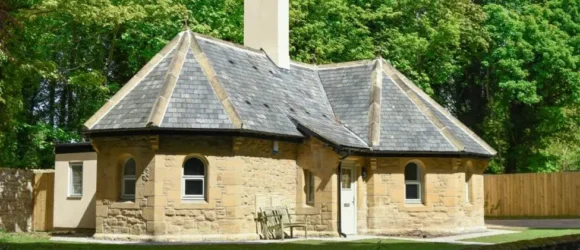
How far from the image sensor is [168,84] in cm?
2266

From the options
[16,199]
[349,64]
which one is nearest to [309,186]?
[349,64]

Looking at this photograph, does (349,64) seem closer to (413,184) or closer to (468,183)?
(413,184)

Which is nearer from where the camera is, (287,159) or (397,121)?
(287,159)

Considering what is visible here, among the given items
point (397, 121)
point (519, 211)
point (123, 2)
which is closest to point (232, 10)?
point (123, 2)

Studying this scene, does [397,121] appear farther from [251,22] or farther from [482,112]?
[482,112]

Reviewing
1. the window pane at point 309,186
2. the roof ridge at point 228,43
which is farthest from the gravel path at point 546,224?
the roof ridge at point 228,43

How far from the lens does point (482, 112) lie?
45906mm

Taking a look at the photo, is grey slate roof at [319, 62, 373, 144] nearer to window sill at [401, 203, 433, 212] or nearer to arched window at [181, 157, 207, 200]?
window sill at [401, 203, 433, 212]

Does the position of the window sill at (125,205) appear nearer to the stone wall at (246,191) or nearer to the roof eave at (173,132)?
the stone wall at (246,191)

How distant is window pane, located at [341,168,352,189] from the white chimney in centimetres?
478

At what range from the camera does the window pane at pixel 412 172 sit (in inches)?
1030

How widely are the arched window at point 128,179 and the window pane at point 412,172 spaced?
27.8 feet

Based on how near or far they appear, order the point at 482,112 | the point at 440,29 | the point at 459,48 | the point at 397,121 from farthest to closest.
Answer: the point at 482,112 → the point at 459,48 → the point at 440,29 → the point at 397,121

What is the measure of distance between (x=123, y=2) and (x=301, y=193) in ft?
41.6
